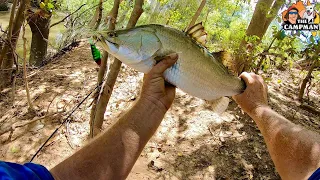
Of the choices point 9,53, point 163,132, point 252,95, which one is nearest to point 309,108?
point 163,132

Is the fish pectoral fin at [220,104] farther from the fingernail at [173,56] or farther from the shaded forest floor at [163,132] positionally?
the shaded forest floor at [163,132]

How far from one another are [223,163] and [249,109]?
1850mm

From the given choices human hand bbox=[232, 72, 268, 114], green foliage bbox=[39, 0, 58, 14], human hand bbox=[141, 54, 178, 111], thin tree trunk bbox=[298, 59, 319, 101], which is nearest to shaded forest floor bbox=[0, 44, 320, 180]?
thin tree trunk bbox=[298, 59, 319, 101]

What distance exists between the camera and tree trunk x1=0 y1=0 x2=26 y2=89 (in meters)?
4.53

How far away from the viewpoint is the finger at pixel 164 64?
1.51m

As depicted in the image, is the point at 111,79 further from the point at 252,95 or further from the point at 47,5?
the point at 47,5

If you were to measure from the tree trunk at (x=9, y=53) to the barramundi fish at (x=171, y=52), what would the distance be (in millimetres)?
3267

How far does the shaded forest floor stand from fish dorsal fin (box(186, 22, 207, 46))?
197cm

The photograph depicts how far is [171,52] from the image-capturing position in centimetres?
155

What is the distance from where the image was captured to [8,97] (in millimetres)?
5117

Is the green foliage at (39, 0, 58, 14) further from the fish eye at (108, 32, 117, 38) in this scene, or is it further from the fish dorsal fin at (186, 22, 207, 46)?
the fish dorsal fin at (186, 22, 207, 46)

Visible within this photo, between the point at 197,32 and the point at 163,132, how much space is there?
9.09ft

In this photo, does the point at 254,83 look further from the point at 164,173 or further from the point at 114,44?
the point at 164,173

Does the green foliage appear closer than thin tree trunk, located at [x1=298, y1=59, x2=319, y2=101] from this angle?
Yes
